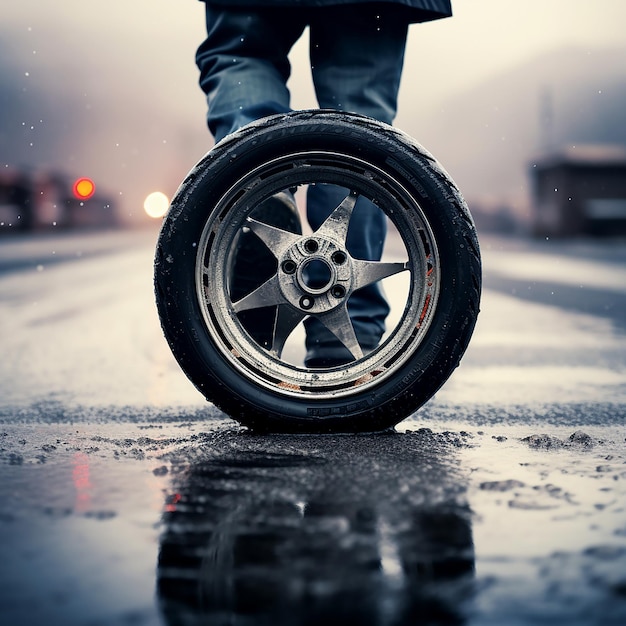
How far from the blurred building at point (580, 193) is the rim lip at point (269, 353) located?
24.4 m

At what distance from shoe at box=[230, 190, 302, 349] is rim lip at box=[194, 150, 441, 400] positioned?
1.21 ft

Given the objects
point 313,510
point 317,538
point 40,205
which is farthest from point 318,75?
point 40,205

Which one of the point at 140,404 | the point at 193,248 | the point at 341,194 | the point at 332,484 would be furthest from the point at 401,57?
the point at 332,484

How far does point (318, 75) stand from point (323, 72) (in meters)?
0.02

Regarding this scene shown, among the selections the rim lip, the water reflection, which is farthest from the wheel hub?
the water reflection

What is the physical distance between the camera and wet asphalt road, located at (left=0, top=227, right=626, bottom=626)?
1413 millimetres

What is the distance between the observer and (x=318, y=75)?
3111 millimetres

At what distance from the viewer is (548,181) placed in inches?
1179

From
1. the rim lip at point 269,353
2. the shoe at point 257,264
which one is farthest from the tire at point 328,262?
the shoe at point 257,264

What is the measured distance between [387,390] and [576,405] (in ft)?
2.85

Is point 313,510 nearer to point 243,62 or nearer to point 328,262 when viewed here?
point 328,262

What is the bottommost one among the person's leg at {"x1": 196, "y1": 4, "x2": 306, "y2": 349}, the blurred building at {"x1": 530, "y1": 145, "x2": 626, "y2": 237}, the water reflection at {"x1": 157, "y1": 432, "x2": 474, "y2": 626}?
Result: the water reflection at {"x1": 157, "y1": 432, "x2": 474, "y2": 626}

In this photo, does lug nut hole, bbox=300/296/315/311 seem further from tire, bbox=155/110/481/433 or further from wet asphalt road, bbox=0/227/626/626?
wet asphalt road, bbox=0/227/626/626

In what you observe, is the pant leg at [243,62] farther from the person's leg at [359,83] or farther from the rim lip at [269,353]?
the rim lip at [269,353]
